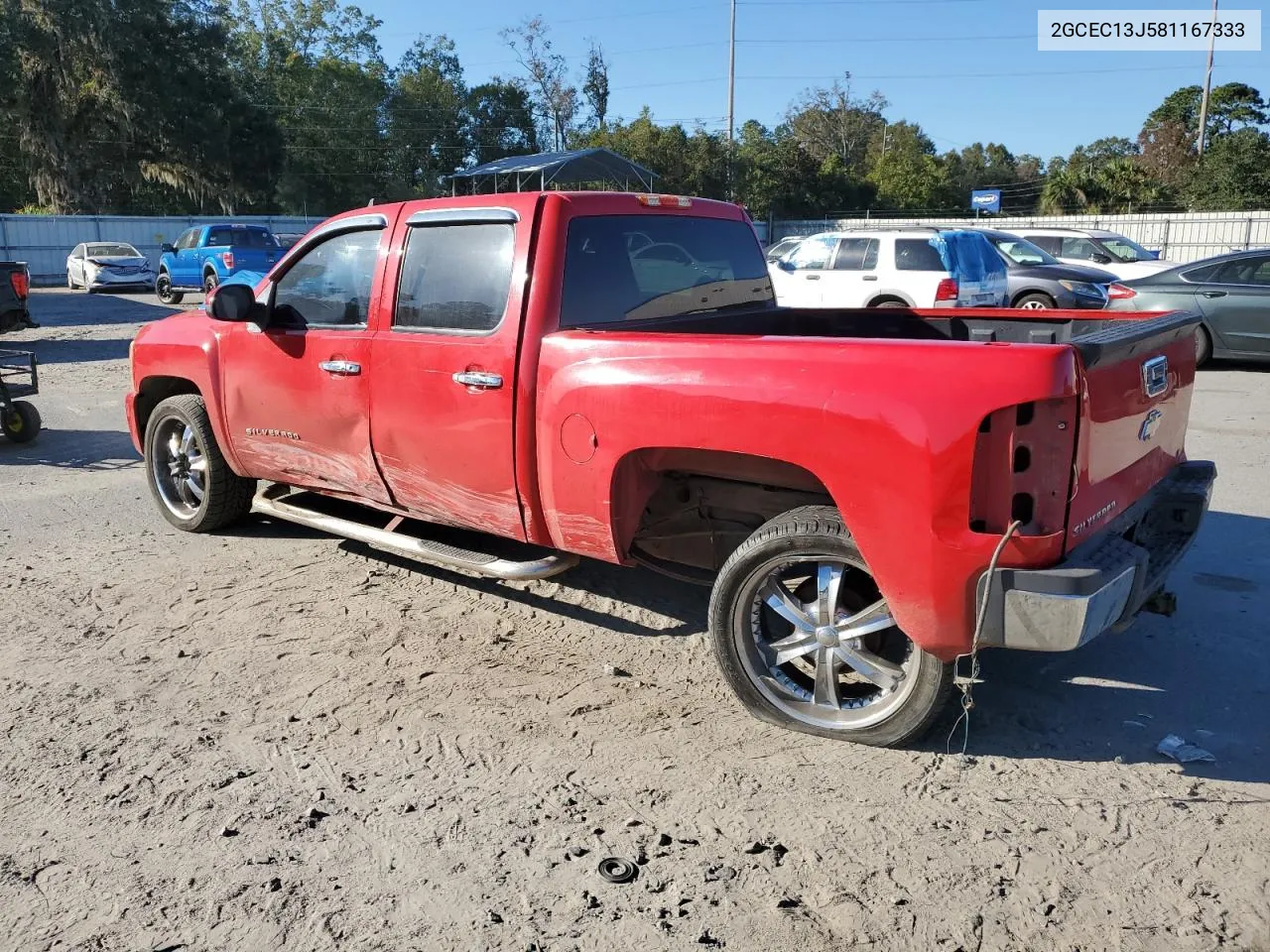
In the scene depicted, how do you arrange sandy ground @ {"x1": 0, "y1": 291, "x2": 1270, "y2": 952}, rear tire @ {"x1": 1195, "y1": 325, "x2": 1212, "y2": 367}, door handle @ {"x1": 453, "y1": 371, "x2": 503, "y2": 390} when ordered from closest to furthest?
sandy ground @ {"x1": 0, "y1": 291, "x2": 1270, "y2": 952}
door handle @ {"x1": 453, "y1": 371, "x2": 503, "y2": 390}
rear tire @ {"x1": 1195, "y1": 325, "x2": 1212, "y2": 367}

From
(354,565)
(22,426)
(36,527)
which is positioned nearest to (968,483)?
(354,565)

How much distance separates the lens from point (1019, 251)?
680 inches

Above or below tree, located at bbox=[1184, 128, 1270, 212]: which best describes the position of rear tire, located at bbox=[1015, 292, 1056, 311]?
below

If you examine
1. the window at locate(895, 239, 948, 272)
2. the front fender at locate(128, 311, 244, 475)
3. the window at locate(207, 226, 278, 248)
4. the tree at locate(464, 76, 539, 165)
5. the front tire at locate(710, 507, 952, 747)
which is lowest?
the front tire at locate(710, 507, 952, 747)

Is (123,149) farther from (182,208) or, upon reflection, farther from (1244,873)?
(1244,873)

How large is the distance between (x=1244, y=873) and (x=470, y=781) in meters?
2.31

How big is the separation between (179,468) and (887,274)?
9.84m

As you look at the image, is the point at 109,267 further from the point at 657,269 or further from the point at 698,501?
A: the point at 698,501

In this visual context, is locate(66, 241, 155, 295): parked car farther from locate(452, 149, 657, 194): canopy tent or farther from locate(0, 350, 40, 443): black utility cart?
locate(0, 350, 40, 443): black utility cart

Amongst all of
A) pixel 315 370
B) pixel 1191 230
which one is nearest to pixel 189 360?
pixel 315 370

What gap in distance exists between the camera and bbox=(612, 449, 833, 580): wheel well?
374 centimetres

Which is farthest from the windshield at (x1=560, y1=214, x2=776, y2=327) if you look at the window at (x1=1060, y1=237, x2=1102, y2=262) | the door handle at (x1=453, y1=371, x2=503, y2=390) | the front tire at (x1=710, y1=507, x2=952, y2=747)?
the window at (x1=1060, y1=237, x2=1102, y2=262)

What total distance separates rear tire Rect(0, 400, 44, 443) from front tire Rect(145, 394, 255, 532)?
306 centimetres

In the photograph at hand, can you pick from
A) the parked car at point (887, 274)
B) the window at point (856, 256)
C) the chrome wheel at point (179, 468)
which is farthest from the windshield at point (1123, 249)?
the chrome wheel at point (179, 468)
